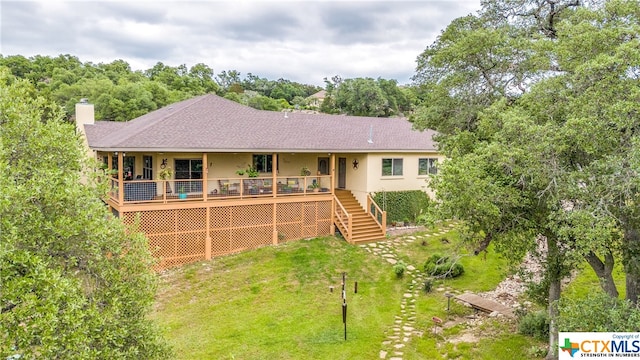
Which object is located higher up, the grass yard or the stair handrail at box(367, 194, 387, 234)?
the stair handrail at box(367, 194, 387, 234)

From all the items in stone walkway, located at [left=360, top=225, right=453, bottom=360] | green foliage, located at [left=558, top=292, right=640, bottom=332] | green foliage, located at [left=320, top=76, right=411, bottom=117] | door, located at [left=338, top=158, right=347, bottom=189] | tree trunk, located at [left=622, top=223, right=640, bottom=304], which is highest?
green foliage, located at [left=320, top=76, right=411, bottom=117]

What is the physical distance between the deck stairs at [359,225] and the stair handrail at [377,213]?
0.12 metres

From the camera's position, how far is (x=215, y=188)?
60.4 feet

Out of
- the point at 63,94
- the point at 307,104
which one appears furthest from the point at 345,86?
the point at 63,94

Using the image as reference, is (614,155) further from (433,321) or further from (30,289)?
(30,289)

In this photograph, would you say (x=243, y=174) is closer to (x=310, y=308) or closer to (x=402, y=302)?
(x=310, y=308)

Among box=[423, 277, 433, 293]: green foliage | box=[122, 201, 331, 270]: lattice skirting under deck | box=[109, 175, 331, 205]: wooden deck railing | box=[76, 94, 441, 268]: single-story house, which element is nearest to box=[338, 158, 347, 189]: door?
box=[76, 94, 441, 268]: single-story house

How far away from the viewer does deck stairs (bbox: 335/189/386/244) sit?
18844 millimetres

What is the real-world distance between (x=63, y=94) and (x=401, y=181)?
130 feet

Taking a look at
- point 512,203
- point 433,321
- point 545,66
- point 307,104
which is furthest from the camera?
point 307,104

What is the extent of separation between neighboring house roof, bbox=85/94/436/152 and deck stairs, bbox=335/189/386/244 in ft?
9.64

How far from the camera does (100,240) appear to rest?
534 centimetres

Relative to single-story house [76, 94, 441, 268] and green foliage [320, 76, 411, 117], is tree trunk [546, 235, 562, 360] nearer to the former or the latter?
single-story house [76, 94, 441, 268]

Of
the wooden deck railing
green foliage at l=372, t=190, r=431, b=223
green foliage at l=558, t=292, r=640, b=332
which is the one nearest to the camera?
green foliage at l=558, t=292, r=640, b=332
